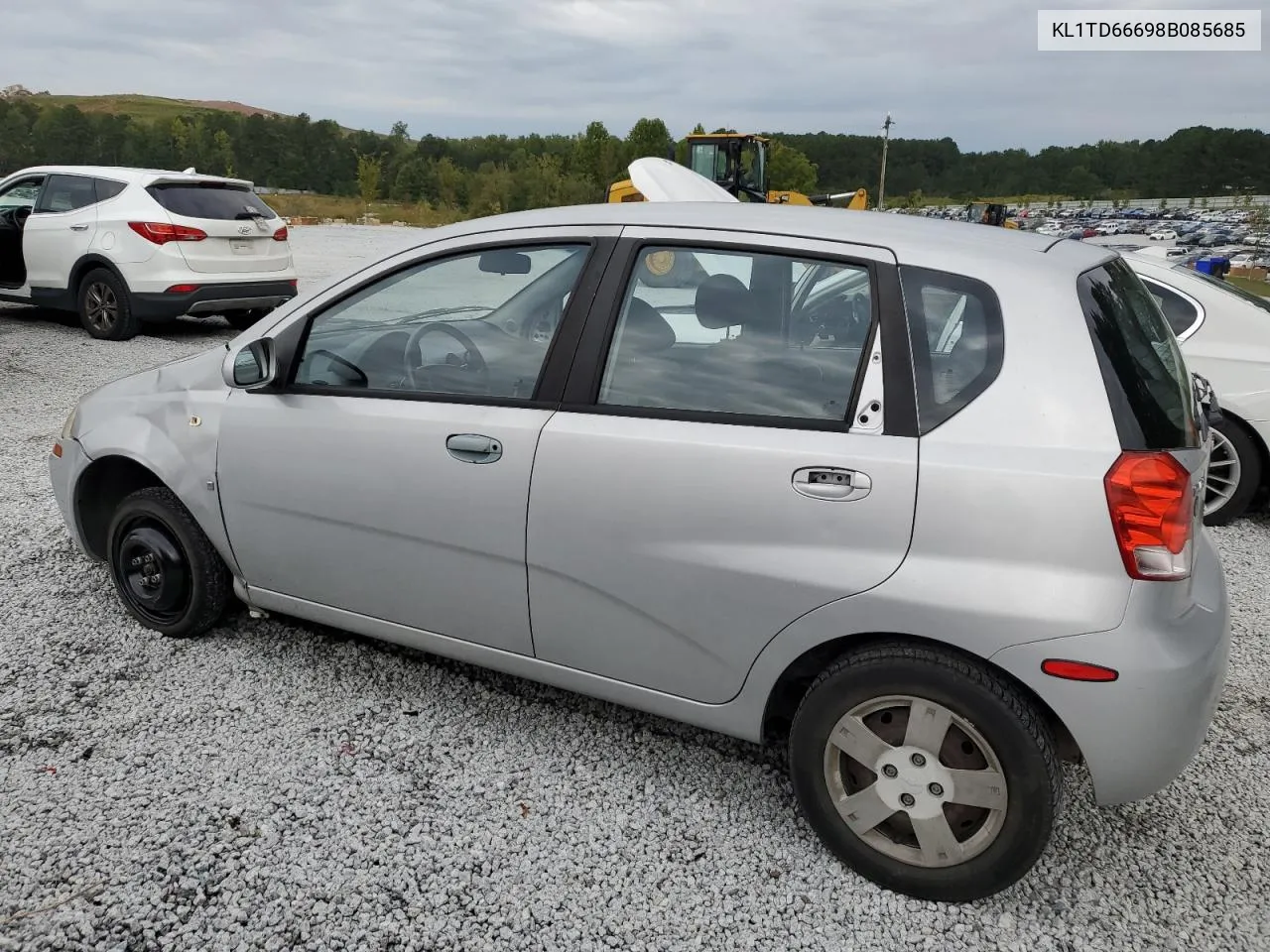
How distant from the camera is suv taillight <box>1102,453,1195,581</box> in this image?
81.9 inches

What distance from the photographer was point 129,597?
3.71 meters

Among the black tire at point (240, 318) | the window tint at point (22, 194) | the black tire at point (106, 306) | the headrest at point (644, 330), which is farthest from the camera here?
the black tire at point (240, 318)

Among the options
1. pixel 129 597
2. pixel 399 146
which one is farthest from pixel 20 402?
pixel 399 146

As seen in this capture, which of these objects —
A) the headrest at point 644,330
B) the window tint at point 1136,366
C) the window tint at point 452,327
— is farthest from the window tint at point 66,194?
the window tint at point 1136,366

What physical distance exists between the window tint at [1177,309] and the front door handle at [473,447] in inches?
175

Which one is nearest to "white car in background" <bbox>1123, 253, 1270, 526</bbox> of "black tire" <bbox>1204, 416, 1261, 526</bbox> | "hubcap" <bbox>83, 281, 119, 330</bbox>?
"black tire" <bbox>1204, 416, 1261, 526</bbox>

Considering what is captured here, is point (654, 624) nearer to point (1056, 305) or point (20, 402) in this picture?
point (1056, 305)

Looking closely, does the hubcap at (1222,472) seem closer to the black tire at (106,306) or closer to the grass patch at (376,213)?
the black tire at (106,306)

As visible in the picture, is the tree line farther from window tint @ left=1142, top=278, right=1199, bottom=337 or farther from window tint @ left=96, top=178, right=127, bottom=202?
window tint @ left=1142, top=278, right=1199, bottom=337

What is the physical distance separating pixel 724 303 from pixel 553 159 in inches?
3075

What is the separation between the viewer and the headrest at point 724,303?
→ 2.57 m

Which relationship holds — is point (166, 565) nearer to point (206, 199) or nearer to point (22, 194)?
point (206, 199)

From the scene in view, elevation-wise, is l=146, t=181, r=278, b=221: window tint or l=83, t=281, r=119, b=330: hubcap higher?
l=146, t=181, r=278, b=221: window tint

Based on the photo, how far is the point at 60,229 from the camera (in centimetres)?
990
